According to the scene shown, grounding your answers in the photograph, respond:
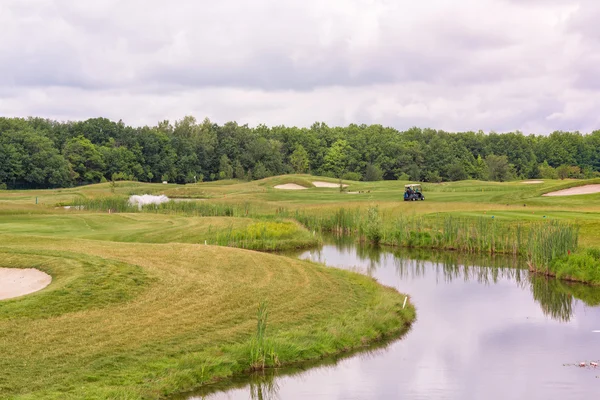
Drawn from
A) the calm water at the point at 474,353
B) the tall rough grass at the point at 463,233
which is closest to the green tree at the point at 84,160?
the tall rough grass at the point at 463,233

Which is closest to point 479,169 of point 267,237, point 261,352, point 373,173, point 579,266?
point 373,173

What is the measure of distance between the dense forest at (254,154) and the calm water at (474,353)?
88.5 m

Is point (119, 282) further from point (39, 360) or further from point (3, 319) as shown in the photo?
point (39, 360)

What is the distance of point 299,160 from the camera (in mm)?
132375

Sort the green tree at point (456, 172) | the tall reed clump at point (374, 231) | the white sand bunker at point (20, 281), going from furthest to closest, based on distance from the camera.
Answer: the green tree at point (456, 172), the tall reed clump at point (374, 231), the white sand bunker at point (20, 281)

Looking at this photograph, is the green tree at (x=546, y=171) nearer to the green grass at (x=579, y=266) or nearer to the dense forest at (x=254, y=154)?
the dense forest at (x=254, y=154)

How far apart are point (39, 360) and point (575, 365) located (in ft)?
39.8

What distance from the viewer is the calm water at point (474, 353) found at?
15031 mm

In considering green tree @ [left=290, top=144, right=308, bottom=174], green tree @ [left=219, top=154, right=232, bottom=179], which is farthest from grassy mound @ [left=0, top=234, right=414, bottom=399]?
green tree @ [left=290, top=144, right=308, bottom=174]

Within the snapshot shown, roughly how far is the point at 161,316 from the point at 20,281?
5.47 m

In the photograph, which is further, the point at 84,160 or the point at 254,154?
the point at 254,154

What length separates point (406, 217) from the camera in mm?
42750

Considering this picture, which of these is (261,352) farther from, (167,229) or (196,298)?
(167,229)

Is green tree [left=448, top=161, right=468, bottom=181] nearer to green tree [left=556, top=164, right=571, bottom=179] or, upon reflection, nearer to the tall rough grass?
green tree [left=556, top=164, right=571, bottom=179]
